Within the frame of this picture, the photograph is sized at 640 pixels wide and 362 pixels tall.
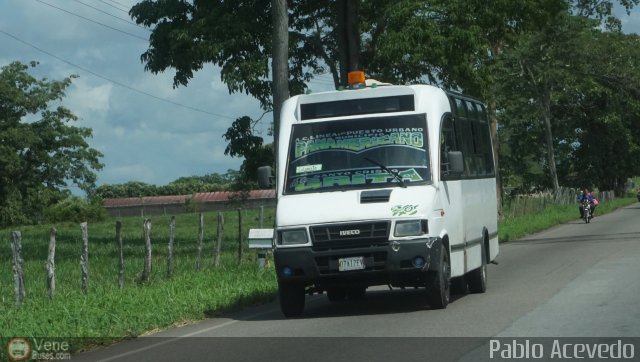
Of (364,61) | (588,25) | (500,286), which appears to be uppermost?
(588,25)

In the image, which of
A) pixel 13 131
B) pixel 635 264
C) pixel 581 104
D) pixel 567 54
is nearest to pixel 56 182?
pixel 13 131

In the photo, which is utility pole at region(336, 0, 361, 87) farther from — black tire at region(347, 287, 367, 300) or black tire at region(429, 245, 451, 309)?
black tire at region(429, 245, 451, 309)

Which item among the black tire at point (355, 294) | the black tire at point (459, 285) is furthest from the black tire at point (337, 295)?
the black tire at point (459, 285)

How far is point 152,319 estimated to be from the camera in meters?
13.8

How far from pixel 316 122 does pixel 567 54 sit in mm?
46241

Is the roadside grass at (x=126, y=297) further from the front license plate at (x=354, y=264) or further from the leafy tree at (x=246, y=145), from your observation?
the leafy tree at (x=246, y=145)

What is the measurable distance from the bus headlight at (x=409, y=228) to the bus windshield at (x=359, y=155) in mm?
661

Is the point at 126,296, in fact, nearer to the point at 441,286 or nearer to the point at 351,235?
the point at 351,235

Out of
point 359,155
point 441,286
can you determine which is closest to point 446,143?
point 359,155

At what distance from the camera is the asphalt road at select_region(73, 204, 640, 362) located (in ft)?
34.9

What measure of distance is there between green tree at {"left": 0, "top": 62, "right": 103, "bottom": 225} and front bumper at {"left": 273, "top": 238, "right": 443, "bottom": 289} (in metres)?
54.7

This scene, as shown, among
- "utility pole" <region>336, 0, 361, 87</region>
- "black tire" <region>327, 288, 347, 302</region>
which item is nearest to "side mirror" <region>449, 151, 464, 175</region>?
"black tire" <region>327, 288, 347, 302</region>

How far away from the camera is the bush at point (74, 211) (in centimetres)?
7319

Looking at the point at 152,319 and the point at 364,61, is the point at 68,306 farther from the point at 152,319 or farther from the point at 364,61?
the point at 364,61
